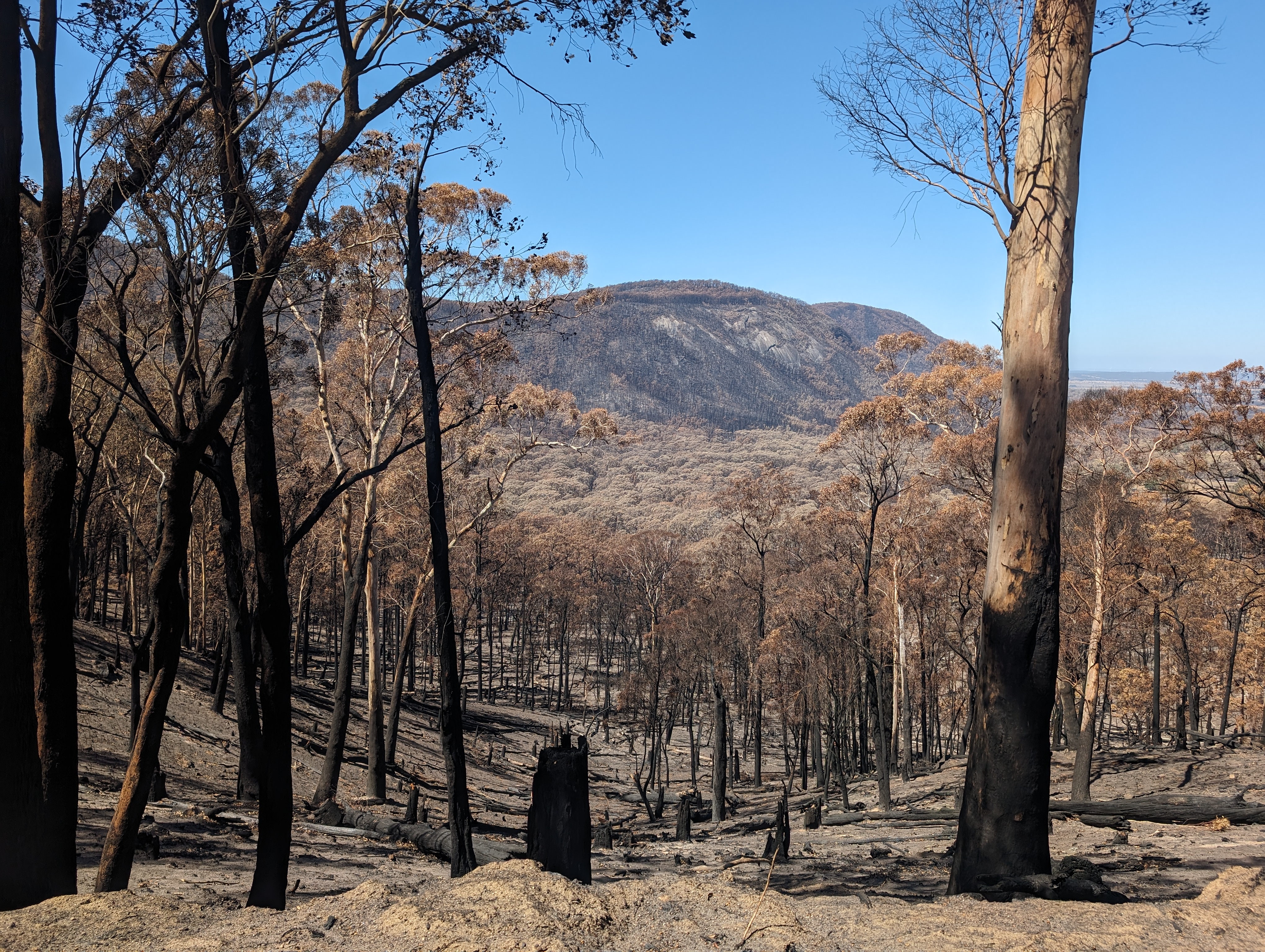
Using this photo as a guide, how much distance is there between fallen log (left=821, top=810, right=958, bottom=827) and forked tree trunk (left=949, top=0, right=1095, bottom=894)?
27.8 ft

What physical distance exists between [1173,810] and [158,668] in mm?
9825

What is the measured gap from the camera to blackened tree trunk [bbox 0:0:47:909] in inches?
186

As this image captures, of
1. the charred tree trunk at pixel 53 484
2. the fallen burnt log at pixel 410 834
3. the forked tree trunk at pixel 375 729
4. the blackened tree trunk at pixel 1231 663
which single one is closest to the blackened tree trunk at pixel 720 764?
the forked tree trunk at pixel 375 729

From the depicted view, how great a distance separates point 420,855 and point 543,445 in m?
12.0

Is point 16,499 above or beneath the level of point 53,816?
above

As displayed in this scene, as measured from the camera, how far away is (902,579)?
97.7 ft

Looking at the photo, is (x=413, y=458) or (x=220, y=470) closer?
(x=220, y=470)

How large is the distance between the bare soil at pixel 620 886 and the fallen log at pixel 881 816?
0.28 meters

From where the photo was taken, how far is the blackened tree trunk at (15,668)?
Result: 186 inches

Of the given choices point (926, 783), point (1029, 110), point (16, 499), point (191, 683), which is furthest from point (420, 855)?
point (926, 783)

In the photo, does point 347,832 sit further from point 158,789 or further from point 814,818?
point 814,818

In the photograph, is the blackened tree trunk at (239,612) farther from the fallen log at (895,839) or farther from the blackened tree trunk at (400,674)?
the fallen log at (895,839)

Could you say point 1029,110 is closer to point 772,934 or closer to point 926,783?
point 772,934

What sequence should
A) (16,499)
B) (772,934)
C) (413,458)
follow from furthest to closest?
(413,458), (16,499), (772,934)
